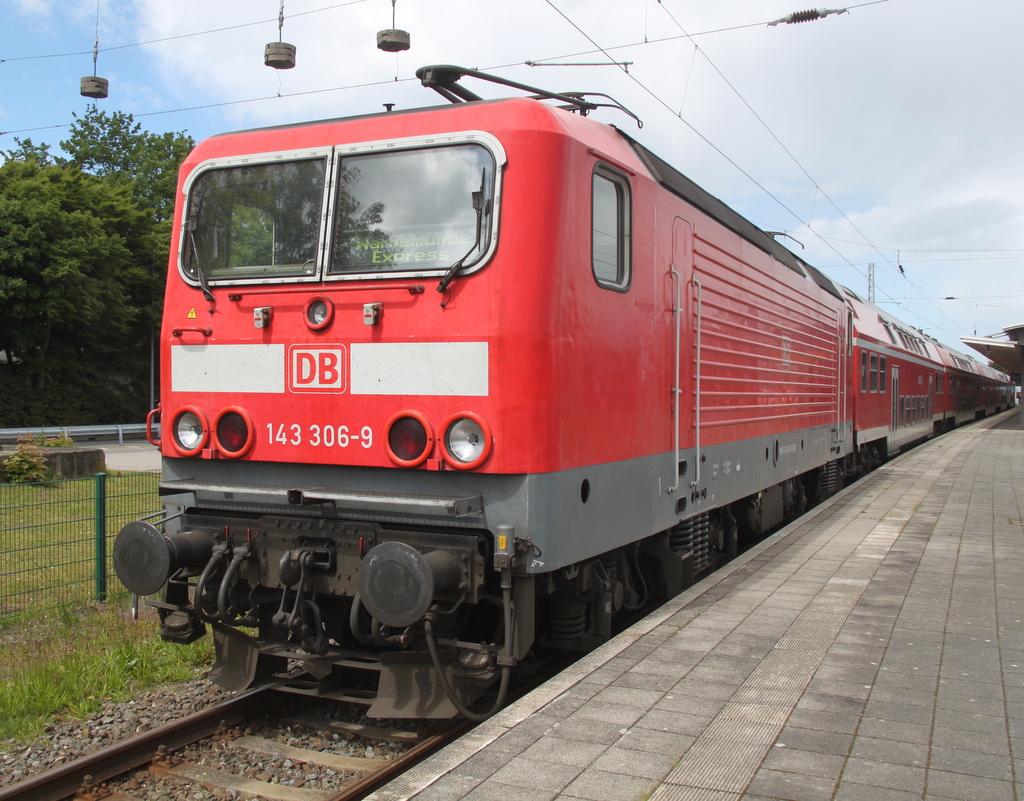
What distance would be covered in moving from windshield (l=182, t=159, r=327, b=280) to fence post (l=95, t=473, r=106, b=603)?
3.54 metres

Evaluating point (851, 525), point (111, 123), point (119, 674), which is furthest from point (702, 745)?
point (111, 123)

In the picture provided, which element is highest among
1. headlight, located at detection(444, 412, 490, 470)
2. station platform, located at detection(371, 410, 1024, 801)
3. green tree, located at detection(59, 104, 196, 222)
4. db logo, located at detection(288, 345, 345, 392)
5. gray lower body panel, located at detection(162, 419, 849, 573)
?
A: green tree, located at detection(59, 104, 196, 222)

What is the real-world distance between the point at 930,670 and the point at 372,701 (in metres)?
2.99

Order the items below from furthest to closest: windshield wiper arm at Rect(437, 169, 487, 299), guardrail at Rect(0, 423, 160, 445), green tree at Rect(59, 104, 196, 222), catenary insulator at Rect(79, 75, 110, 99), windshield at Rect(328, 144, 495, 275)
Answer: green tree at Rect(59, 104, 196, 222)
guardrail at Rect(0, 423, 160, 445)
catenary insulator at Rect(79, 75, 110, 99)
windshield at Rect(328, 144, 495, 275)
windshield wiper arm at Rect(437, 169, 487, 299)

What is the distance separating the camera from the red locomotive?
171 inches

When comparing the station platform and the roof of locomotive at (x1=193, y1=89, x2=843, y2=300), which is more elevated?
the roof of locomotive at (x1=193, y1=89, x2=843, y2=300)

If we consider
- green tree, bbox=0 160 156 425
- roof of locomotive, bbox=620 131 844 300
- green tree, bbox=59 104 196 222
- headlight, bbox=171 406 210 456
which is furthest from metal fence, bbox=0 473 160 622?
green tree, bbox=59 104 196 222

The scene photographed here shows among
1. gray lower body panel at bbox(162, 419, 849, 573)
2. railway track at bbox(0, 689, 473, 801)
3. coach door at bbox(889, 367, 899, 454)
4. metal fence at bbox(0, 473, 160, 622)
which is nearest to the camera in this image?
railway track at bbox(0, 689, 473, 801)

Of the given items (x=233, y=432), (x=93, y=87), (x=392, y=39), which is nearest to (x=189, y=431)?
(x=233, y=432)

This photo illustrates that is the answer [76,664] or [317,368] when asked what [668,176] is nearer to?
[317,368]

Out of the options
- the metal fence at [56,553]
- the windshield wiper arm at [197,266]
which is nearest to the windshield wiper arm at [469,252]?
the windshield wiper arm at [197,266]

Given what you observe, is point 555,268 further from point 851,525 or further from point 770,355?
point 851,525

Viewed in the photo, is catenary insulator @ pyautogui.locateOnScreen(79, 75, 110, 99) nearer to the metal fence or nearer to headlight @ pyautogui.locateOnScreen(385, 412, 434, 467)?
the metal fence

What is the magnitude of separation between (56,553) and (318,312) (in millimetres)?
4907
